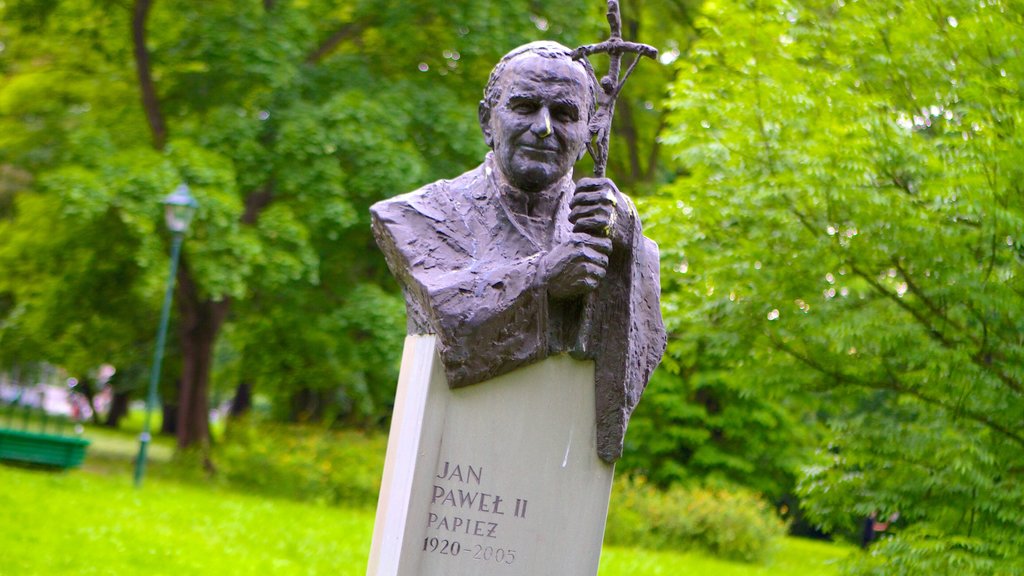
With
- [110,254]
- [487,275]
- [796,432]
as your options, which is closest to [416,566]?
[487,275]

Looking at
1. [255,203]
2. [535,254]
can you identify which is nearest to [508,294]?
[535,254]

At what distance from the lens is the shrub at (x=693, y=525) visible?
61.2 ft

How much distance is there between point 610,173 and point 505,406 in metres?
21.0

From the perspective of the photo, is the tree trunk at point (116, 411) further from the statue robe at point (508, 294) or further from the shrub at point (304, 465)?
the statue robe at point (508, 294)

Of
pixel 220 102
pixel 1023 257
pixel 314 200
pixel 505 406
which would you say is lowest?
pixel 505 406

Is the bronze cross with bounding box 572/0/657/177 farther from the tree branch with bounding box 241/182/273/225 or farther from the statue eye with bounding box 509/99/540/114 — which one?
the tree branch with bounding box 241/182/273/225

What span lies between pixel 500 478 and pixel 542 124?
4.34 feet

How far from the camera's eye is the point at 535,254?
451 centimetres

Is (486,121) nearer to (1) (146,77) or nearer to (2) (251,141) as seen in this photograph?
(2) (251,141)

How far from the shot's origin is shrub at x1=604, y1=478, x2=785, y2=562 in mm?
18641

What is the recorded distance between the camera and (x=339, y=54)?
2005 cm

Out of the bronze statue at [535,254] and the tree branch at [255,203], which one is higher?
the tree branch at [255,203]

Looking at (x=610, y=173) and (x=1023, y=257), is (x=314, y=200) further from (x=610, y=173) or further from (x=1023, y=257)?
(x=1023, y=257)

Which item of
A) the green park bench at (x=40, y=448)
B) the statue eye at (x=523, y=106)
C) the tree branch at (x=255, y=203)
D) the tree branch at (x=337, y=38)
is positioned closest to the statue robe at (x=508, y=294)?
the statue eye at (x=523, y=106)
